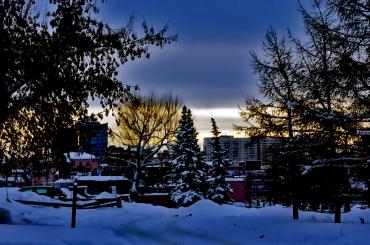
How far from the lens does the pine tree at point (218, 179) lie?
5084 cm

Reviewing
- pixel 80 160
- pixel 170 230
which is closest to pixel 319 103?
pixel 170 230

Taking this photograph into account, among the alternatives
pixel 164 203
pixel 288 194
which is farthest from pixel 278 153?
pixel 164 203

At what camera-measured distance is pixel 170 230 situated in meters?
15.2

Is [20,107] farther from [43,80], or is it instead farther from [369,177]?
[369,177]

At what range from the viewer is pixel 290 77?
15.6 m

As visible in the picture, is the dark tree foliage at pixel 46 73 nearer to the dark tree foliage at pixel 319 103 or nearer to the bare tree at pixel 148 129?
the dark tree foliage at pixel 319 103

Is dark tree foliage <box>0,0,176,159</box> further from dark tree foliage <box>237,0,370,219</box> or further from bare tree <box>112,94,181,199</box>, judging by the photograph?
bare tree <box>112,94,181,199</box>

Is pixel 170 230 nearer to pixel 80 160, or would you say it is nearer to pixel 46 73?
pixel 46 73

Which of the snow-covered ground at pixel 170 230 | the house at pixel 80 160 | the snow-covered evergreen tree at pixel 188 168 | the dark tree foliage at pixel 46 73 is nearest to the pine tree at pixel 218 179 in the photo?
the snow-covered evergreen tree at pixel 188 168

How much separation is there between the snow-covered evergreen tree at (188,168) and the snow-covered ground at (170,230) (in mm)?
27719

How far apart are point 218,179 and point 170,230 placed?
121ft

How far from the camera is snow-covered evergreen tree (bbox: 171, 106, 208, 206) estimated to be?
48188mm

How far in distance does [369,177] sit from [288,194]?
3136 mm

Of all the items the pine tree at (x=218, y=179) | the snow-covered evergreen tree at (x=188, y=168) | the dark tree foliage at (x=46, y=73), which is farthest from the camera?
the pine tree at (x=218, y=179)
